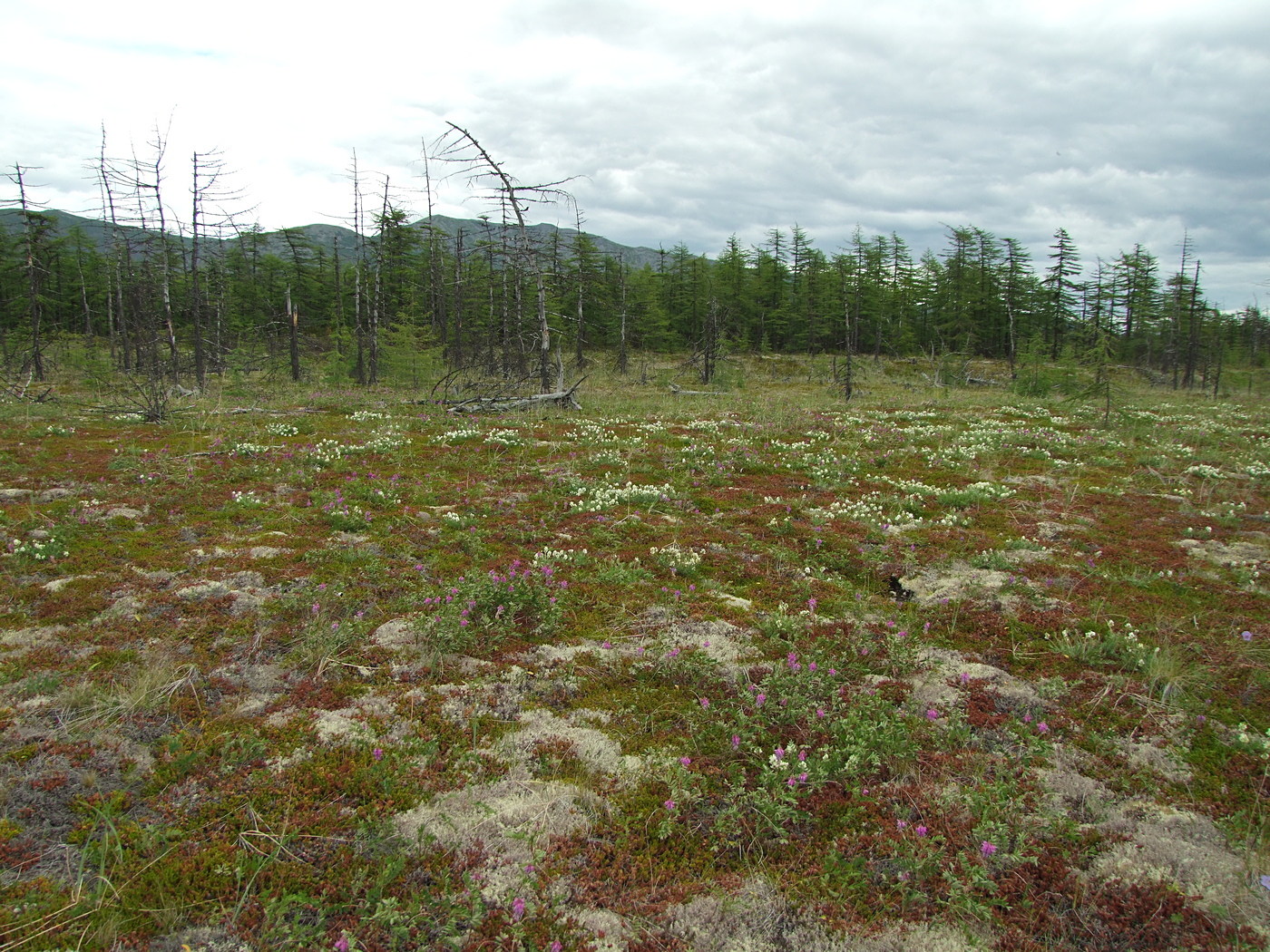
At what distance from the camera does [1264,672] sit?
5.00 meters

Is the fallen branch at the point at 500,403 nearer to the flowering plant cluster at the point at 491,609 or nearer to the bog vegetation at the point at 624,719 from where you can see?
the bog vegetation at the point at 624,719

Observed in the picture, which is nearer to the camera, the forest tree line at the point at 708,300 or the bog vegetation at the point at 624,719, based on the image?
the bog vegetation at the point at 624,719

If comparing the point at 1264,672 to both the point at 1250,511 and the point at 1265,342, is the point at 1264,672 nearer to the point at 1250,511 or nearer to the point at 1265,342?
the point at 1250,511

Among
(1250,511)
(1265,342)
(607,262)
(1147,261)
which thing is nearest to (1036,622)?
(1250,511)

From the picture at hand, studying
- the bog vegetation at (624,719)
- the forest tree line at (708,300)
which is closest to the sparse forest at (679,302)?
the forest tree line at (708,300)

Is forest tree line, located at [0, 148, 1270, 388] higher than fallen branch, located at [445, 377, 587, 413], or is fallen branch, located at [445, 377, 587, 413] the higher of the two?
forest tree line, located at [0, 148, 1270, 388]

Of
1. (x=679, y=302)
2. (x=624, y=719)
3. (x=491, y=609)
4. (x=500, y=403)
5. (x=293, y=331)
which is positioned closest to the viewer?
(x=624, y=719)

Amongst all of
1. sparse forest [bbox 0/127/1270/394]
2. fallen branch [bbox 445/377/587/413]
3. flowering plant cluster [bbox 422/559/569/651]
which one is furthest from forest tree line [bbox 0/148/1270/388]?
flowering plant cluster [bbox 422/559/569/651]

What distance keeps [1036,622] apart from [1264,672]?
1.59 m

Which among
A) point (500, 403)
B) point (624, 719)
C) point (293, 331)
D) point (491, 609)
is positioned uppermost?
point (293, 331)

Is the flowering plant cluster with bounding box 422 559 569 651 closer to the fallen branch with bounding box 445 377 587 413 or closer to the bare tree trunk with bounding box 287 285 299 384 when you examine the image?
the fallen branch with bounding box 445 377 587 413

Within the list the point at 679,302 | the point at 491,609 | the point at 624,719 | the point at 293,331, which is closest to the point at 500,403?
the point at 491,609

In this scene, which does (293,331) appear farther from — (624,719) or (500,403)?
(624,719)

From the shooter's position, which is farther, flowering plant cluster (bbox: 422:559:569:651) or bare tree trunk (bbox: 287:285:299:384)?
bare tree trunk (bbox: 287:285:299:384)
